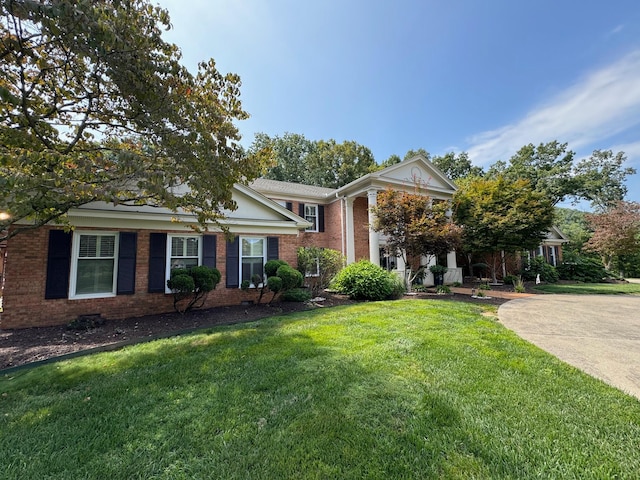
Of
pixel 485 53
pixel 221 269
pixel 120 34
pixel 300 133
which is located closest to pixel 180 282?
pixel 221 269

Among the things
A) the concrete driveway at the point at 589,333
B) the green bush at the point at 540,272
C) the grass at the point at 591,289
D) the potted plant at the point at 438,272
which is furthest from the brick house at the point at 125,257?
the green bush at the point at 540,272

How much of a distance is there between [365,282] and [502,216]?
9.97 meters

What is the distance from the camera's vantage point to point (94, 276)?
24.2ft

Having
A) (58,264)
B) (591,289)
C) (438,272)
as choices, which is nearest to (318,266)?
(438,272)

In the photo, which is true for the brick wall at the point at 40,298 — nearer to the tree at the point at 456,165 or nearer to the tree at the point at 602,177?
the tree at the point at 456,165

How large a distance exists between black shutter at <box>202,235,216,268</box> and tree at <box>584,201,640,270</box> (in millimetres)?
26747

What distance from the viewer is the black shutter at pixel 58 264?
681 cm

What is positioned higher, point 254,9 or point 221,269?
point 254,9

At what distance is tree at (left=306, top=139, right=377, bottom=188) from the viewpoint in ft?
96.3

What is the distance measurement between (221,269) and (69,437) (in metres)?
6.67

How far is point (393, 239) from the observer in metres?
11.3

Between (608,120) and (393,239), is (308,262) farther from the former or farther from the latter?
(608,120)

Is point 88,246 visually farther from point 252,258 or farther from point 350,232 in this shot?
point 350,232

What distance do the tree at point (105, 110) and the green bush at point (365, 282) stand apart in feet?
19.7
